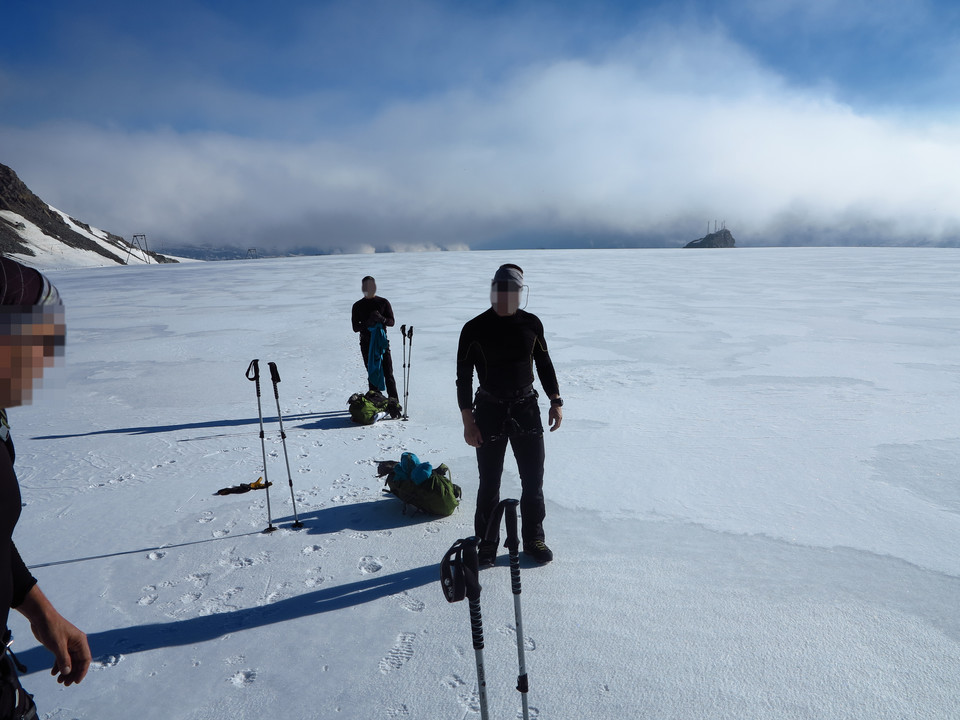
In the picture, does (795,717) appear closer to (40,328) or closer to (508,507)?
(508,507)

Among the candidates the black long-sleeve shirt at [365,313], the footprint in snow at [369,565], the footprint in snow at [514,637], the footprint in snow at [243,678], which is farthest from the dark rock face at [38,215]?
the footprint in snow at [514,637]

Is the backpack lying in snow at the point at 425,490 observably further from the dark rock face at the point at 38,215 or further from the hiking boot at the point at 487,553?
the dark rock face at the point at 38,215

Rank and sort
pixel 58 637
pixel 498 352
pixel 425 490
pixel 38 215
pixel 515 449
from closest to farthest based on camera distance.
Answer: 1. pixel 58 637
2. pixel 498 352
3. pixel 515 449
4. pixel 425 490
5. pixel 38 215

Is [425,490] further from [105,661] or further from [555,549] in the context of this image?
[105,661]

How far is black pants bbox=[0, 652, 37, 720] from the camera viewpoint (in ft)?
4.89

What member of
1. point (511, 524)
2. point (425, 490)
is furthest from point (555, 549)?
point (511, 524)

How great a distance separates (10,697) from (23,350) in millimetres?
1063

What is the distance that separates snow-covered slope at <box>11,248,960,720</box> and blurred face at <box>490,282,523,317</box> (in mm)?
1880

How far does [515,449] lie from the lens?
3.84 m

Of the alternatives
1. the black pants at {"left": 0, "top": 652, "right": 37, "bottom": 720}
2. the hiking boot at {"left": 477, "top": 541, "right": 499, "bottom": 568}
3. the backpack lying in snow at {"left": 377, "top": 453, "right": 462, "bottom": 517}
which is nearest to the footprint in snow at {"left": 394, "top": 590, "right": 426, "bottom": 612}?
the hiking boot at {"left": 477, "top": 541, "right": 499, "bottom": 568}

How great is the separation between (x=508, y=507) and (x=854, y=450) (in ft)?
17.2

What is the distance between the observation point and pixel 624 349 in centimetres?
1121

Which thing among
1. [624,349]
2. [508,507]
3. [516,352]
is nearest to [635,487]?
[516,352]

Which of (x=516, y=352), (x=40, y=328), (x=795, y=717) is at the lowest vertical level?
(x=795, y=717)
